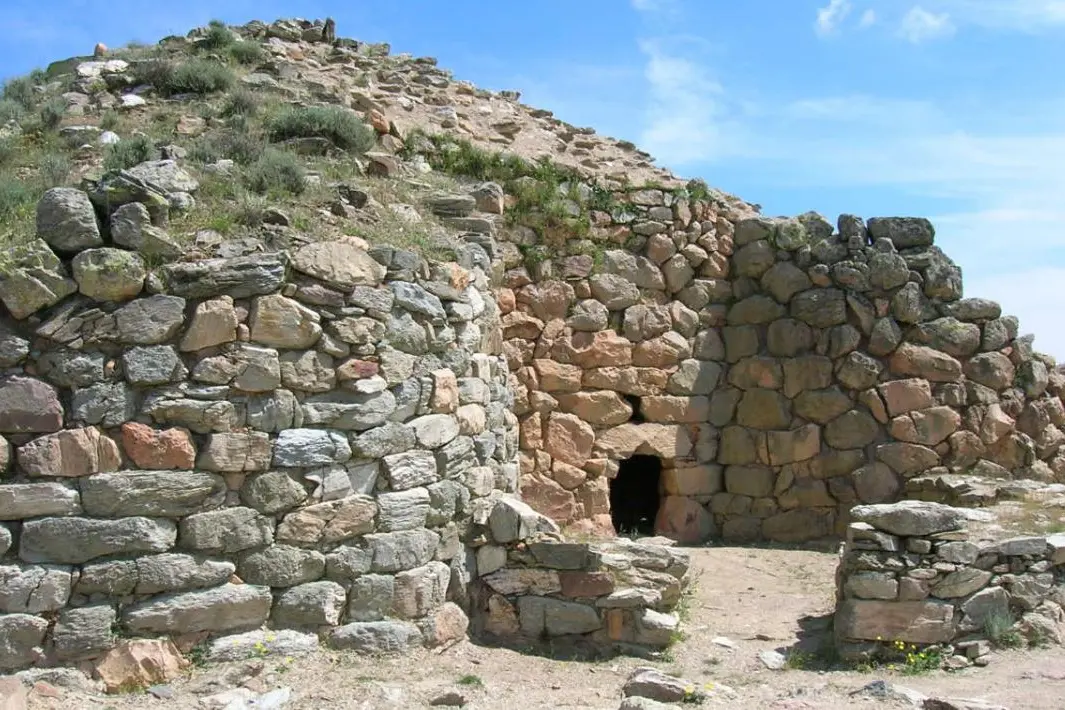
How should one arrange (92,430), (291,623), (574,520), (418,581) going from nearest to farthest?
1. (92,430)
2. (291,623)
3. (418,581)
4. (574,520)

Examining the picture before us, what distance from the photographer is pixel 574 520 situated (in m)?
9.34

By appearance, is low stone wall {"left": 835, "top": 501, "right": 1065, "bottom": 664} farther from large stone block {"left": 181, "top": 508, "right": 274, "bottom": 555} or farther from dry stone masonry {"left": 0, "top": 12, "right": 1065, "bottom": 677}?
large stone block {"left": 181, "top": 508, "right": 274, "bottom": 555}

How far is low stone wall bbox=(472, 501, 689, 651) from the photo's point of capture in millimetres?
6531

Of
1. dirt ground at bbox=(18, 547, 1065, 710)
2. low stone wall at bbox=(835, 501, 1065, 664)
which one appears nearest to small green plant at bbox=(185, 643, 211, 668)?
dirt ground at bbox=(18, 547, 1065, 710)

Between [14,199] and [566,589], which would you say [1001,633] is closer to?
[566,589]

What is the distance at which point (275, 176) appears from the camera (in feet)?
22.3

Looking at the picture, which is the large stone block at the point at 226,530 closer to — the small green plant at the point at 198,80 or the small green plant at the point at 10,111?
the small green plant at the point at 198,80

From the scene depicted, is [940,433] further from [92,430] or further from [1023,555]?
[92,430]

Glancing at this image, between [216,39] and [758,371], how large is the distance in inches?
256

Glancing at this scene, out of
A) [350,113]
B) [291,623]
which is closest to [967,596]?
[291,623]

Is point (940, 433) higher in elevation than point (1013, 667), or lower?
→ higher

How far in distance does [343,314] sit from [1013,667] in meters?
4.59

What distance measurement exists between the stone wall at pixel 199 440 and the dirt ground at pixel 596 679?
0.25m

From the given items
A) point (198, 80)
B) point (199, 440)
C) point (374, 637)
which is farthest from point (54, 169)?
point (374, 637)
